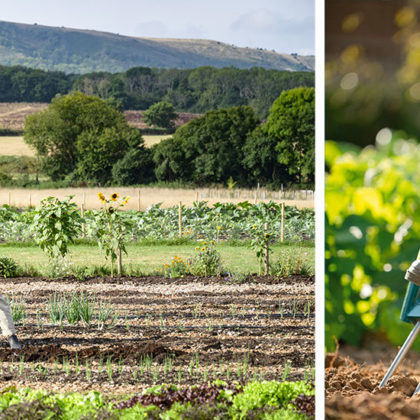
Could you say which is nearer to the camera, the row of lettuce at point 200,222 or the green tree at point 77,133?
the green tree at point 77,133

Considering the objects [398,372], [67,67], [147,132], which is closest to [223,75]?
[147,132]

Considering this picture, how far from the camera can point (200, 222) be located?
21.2ft

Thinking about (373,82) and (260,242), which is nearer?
(373,82)

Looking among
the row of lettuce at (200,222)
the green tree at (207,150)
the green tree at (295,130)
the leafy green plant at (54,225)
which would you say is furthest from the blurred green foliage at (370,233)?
the leafy green plant at (54,225)

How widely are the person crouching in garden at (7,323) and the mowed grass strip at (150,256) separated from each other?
88.1 inches

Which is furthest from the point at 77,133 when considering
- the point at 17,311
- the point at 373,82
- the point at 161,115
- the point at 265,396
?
the point at 265,396

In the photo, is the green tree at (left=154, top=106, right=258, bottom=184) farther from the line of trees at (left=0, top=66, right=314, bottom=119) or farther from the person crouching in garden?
the person crouching in garden

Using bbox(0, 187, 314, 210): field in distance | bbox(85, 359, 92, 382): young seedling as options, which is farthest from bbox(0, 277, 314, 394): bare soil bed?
bbox(0, 187, 314, 210): field in distance

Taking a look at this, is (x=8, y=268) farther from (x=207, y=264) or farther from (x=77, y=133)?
(x=207, y=264)

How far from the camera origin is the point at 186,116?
16.8 ft

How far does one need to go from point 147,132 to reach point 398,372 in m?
3.06

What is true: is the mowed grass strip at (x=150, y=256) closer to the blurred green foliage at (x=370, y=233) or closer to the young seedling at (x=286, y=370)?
the young seedling at (x=286, y=370)

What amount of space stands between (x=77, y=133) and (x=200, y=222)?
2.09m

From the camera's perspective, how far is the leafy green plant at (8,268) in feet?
18.4
